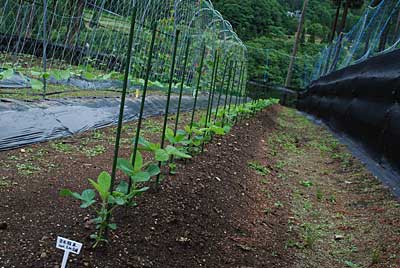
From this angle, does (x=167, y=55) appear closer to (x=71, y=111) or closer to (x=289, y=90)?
(x=71, y=111)

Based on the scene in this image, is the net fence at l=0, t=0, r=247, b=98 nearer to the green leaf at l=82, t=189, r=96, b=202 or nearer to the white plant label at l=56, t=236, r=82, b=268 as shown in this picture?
the green leaf at l=82, t=189, r=96, b=202

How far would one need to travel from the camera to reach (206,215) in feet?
5.84

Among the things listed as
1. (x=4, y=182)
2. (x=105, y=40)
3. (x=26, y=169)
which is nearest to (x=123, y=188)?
(x=4, y=182)

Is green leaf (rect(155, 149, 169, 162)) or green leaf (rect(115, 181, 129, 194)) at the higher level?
green leaf (rect(155, 149, 169, 162))

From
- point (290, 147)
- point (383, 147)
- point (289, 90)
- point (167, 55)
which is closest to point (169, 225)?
point (383, 147)

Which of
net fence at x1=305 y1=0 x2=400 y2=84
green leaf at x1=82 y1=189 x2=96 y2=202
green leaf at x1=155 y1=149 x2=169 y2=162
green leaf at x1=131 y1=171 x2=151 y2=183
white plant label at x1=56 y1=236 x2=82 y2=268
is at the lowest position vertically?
white plant label at x1=56 y1=236 x2=82 y2=268

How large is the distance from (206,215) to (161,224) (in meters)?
0.31

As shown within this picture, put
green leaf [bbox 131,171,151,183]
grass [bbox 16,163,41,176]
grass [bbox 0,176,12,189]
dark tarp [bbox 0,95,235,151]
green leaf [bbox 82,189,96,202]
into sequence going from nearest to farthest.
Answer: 1. green leaf [bbox 82,189,96,202]
2. green leaf [bbox 131,171,151,183]
3. grass [bbox 0,176,12,189]
4. grass [bbox 16,163,41,176]
5. dark tarp [bbox 0,95,235,151]

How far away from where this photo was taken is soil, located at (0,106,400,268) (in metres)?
1.34

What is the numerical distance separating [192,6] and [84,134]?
4932mm

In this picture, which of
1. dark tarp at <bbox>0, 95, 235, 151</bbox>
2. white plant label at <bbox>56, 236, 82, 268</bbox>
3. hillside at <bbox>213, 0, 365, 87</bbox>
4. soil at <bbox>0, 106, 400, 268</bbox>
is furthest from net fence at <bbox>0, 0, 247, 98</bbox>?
hillside at <bbox>213, 0, 365, 87</bbox>

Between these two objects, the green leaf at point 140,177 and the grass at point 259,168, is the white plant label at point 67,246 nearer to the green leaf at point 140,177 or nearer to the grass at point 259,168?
the green leaf at point 140,177

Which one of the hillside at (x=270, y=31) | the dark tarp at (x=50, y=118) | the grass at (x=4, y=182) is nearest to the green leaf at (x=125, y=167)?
the grass at (x=4, y=182)

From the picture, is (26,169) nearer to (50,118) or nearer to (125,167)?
(125,167)
